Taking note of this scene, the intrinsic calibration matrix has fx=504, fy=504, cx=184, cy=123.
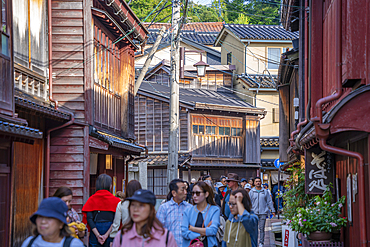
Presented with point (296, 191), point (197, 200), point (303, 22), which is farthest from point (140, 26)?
point (197, 200)

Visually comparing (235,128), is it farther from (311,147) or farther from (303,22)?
(311,147)

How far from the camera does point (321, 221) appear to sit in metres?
9.52

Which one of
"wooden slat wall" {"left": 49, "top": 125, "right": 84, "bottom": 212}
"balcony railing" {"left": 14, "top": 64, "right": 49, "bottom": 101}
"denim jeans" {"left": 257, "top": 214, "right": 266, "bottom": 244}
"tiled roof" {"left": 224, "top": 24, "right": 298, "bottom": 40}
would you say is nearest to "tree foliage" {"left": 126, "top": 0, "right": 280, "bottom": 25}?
"tiled roof" {"left": 224, "top": 24, "right": 298, "bottom": 40}

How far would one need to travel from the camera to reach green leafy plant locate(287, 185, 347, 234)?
9.51 meters

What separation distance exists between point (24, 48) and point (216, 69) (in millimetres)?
28950

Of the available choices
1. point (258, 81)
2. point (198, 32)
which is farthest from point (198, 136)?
point (198, 32)

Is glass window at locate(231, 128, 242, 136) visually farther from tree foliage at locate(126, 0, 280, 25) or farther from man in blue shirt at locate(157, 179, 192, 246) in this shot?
man in blue shirt at locate(157, 179, 192, 246)

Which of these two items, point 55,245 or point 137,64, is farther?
point 137,64

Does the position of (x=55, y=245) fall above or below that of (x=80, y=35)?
below

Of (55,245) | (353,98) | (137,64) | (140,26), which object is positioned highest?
(137,64)

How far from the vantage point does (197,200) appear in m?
8.09

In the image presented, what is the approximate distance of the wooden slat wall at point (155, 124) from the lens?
31.4 m

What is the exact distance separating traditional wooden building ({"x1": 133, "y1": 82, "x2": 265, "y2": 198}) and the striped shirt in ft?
70.1

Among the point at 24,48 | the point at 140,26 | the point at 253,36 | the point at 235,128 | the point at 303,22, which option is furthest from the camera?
the point at 253,36
